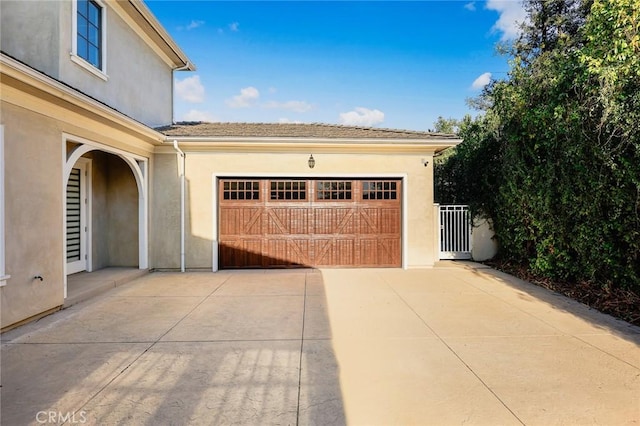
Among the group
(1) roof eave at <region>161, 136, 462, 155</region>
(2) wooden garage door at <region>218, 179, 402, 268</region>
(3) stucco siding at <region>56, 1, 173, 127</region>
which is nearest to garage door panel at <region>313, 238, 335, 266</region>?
(2) wooden garage door at <region>218, 179, 402, 268</region>

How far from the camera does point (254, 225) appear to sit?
868cm

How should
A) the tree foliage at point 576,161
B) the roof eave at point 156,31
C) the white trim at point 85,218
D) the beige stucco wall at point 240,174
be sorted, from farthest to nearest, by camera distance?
the beige stucco wall at point 240,174
the roof eave at point 156,31
the white trim at point 85,218
the tree foliage at point 576,161

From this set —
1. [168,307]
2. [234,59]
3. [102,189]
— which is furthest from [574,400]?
[234,59]

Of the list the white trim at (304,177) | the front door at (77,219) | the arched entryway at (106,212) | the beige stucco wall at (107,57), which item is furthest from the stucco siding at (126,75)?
the white trim at (304,177)

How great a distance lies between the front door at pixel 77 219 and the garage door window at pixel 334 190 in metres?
5.47

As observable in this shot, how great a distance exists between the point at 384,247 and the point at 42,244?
7.02m

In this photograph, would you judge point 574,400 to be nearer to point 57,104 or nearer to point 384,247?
point 384,247

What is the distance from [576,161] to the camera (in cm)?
591

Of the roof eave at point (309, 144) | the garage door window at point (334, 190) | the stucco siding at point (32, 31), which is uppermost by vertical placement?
the stucco siding at point (32, 31)

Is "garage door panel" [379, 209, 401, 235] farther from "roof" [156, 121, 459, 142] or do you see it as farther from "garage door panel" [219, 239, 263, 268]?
"garage door panel" [219, 239, 263, 268]

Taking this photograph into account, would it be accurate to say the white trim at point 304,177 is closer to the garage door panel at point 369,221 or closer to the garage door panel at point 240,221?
the garage door panel at point 240,221

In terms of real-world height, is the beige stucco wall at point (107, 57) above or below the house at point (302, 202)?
above

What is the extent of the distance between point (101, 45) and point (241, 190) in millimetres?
4245

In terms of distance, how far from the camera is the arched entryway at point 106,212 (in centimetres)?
745
